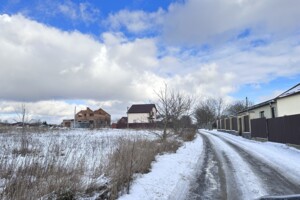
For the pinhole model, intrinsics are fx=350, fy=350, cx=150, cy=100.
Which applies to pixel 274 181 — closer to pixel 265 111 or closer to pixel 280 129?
pixel 280 129

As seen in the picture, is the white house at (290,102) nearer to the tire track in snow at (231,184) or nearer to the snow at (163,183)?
the tire track in snow at (231,184)

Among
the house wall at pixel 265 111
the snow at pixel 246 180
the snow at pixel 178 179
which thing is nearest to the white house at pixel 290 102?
the house wall at pixel 265 111

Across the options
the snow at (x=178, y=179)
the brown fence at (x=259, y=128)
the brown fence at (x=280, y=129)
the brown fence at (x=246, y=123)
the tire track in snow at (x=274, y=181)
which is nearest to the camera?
the snow at (x=178, y=179)

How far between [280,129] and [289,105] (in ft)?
8.22

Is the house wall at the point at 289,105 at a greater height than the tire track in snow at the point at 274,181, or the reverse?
the house wall at the point at 289,105

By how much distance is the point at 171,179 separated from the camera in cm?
1020

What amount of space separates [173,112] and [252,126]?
1649cm

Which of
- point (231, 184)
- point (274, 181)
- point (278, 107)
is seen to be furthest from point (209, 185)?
point (278, 107)

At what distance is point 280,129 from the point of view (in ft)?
82.5

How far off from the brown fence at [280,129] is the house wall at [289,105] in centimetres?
118

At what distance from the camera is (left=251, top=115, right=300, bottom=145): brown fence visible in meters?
21.6

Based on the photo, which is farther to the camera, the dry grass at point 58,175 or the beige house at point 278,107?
the beige house at point 278,107

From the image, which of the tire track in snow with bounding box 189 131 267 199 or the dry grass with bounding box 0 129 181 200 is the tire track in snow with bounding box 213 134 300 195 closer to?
the tire track in snow with bounding box 189 131 267 199

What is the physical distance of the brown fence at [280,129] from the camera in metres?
21.6
